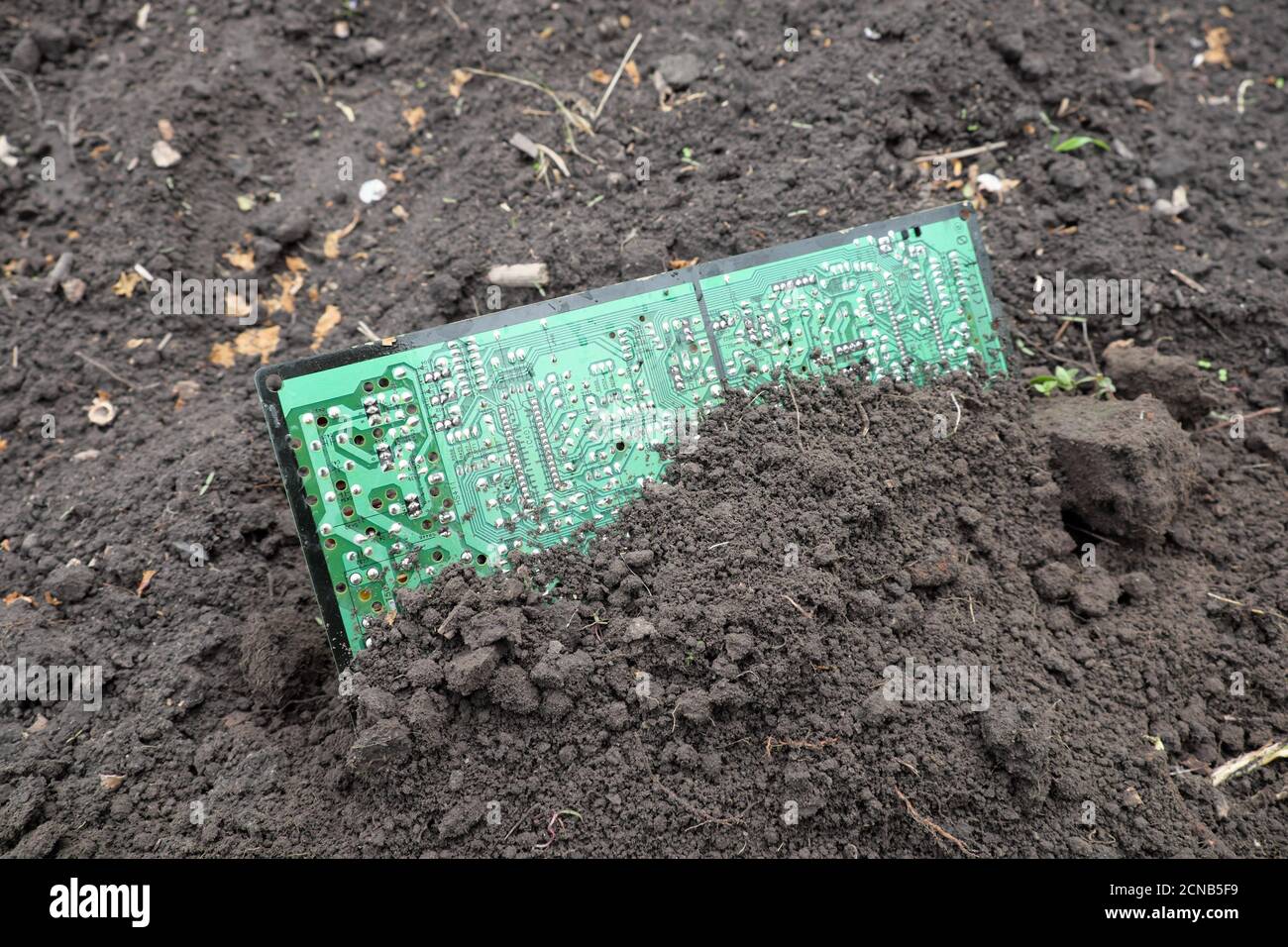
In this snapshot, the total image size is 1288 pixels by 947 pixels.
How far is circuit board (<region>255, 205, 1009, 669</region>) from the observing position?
126 inches

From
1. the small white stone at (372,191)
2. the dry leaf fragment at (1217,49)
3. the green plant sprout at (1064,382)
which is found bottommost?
the green plant sprout at (1064,382)

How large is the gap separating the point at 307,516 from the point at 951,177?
3083 mm

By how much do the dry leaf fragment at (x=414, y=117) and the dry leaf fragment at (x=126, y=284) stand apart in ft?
4.64

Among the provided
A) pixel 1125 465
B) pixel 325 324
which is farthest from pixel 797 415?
pixel 325 324

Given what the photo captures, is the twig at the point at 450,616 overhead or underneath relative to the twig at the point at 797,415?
underneath

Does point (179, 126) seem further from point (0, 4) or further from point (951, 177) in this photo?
point (951, 177)

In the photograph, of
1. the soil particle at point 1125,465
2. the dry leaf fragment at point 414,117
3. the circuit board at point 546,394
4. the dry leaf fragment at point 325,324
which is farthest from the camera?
the dry leaf fragment at point 414,117

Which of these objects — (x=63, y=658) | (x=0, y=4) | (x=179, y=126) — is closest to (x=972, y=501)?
(x=63, y=658)

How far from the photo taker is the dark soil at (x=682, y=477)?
2.95 metres

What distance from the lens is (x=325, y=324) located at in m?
4.03

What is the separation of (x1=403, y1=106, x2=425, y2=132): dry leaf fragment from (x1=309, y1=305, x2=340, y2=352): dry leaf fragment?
1009mm

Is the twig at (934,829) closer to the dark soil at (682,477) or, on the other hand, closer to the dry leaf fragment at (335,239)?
the dark soil at (682,477)

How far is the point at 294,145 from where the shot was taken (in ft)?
14.5

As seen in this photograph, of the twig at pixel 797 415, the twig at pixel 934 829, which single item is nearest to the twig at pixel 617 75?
the twig at pixel 797 415
